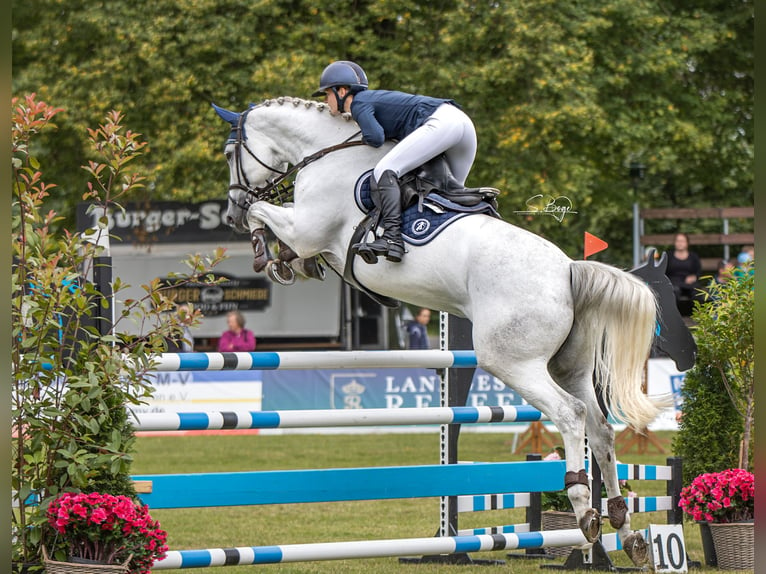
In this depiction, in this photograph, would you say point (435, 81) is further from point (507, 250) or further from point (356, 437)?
point (507, 250)

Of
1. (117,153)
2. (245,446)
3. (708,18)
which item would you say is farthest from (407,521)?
(708,18)

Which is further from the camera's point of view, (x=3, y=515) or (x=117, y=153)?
(x=117, y=153)

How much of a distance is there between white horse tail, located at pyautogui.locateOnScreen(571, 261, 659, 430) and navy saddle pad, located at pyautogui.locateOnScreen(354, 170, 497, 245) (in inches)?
22.4

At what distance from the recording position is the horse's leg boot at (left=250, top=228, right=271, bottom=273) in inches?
211

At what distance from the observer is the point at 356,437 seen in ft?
48.0

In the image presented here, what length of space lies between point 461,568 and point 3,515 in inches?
209

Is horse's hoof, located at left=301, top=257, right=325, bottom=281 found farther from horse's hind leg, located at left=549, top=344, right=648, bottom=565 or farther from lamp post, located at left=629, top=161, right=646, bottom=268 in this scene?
lamp post, located at left=629, top=161, right=646, bottom=268

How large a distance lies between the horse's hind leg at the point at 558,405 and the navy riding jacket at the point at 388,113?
1.21 metres

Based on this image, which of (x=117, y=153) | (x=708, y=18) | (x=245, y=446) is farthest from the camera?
(x=708, y=18)

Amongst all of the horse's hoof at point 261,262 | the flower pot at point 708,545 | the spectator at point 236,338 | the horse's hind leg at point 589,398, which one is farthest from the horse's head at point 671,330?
the spectator at point 236,338

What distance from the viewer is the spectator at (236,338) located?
42.6ft

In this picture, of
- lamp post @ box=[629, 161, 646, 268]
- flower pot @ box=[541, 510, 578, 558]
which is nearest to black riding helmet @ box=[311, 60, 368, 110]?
flower pot @ box=[541, 510, 578, 558]

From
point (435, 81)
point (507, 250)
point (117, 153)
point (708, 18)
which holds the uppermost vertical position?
point (708, 18)

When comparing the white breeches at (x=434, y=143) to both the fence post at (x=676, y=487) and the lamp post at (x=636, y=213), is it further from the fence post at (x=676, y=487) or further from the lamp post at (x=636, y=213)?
the lamp post at (x=636, y=213)
